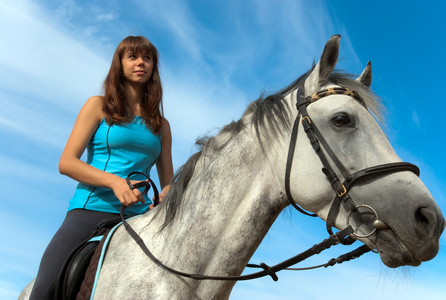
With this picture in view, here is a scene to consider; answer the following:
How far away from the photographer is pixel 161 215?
140 inches

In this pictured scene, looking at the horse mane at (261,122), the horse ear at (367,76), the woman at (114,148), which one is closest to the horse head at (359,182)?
the horse mane at (261,122)

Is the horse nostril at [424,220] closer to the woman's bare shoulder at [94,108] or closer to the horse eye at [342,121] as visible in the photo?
the horse eye at [342,121]

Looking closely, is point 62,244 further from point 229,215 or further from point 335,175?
point 335,175

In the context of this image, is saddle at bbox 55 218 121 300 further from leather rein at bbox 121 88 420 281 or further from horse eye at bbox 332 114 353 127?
horse eye at bbox 332 114 353 127

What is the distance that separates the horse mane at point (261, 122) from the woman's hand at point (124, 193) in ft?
0.86

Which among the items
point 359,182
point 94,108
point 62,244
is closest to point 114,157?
point 94,108

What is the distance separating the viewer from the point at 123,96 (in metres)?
4.43

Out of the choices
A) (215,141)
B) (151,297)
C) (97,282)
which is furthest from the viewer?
(215,141)

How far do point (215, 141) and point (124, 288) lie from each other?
136cm

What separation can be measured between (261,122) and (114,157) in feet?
5.18

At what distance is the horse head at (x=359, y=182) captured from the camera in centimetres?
283

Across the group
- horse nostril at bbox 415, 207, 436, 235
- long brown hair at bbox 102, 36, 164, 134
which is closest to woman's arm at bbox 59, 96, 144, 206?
long brown hair at bbox 102, 36, 164, 134

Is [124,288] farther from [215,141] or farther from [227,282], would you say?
[215,141]

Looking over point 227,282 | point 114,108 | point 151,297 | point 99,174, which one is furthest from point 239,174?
point 114,108
